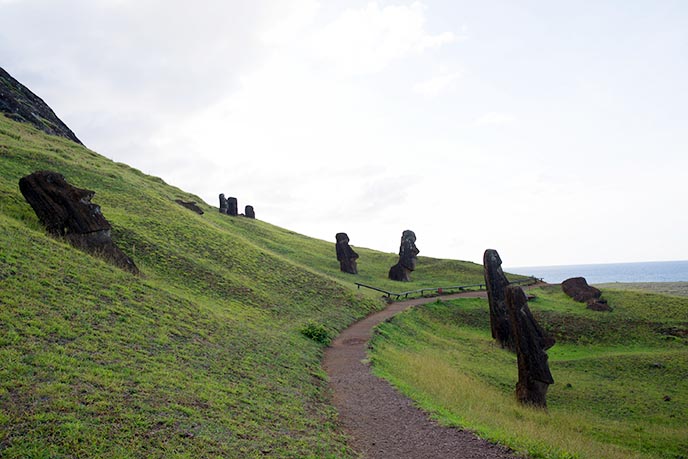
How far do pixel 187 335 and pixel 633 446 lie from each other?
53.3 feet

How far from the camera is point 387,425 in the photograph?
11875mm

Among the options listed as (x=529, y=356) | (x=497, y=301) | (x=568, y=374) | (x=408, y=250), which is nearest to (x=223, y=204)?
(x=408, y=250)

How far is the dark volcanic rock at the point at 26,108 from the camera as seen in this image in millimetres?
60250

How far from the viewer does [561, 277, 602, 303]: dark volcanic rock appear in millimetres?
41000

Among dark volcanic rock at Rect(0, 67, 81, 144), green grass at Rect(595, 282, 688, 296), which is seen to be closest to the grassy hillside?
dark volcanic rock at Rect(0, 67, 81, 144)

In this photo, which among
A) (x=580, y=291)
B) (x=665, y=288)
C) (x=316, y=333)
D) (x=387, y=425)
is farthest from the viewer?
(x=665, y=288)

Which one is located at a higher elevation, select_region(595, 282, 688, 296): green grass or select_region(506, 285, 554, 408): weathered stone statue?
select_region(595, 282, 688, 296): green grass

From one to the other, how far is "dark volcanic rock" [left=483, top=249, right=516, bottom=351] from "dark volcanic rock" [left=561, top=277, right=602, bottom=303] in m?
15.7

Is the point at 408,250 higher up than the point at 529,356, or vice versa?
the point at 408,250

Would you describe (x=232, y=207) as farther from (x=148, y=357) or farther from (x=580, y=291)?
(x=148, y=357)

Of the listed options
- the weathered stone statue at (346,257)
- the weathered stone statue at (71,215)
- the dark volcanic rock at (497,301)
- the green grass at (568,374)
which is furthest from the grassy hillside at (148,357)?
the weathered stone statue at (346,257)

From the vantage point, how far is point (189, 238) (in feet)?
113

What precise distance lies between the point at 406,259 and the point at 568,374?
91.2 feet

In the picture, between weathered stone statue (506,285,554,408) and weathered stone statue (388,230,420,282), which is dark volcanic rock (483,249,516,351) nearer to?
weathered stone statue (506,285,554,408)
